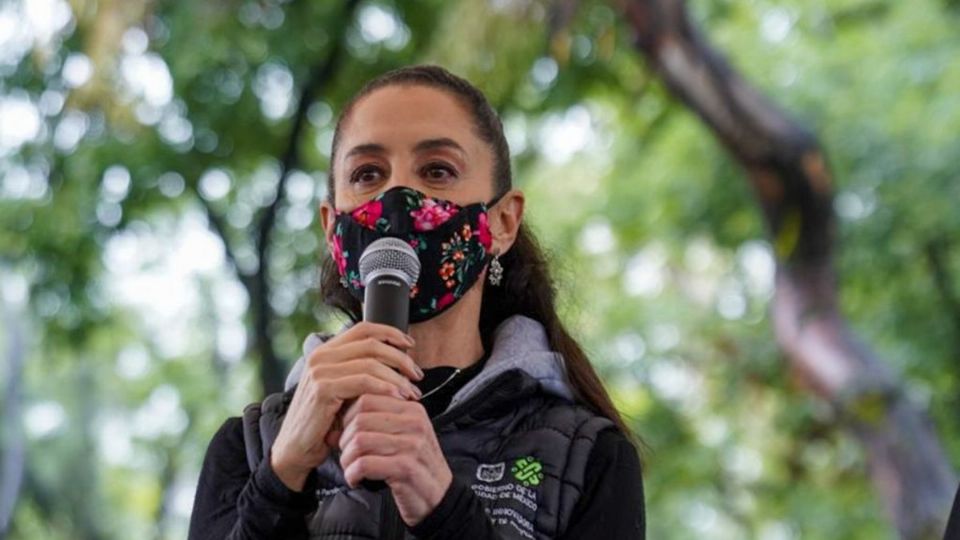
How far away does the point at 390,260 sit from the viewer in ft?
7.62

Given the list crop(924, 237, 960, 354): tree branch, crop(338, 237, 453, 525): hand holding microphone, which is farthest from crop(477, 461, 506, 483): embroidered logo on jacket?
crop(924, 237, 960, 354): tree branch

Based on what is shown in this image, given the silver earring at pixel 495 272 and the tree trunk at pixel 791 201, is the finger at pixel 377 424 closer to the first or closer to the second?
the silver earring at pixel 495 272

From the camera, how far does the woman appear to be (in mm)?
2254

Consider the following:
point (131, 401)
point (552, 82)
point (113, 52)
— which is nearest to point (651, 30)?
point (552, 82)

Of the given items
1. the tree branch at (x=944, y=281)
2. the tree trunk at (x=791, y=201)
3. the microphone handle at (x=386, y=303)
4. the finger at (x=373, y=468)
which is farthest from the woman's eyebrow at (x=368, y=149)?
the tree branch at (x=944, y=281)

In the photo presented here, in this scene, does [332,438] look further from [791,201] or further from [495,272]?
[791,201]

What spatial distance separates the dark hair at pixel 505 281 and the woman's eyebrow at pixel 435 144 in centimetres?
8

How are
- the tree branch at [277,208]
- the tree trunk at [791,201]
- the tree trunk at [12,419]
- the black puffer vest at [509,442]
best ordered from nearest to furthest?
the black puffer vest at [509,442] → the tree trunk at [791,201] → the tree branch at [277,208] → the tree trunk at [12,419]

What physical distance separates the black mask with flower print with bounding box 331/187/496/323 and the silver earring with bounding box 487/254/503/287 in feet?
0.54

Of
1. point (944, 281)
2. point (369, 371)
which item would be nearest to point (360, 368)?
point (369, 371)

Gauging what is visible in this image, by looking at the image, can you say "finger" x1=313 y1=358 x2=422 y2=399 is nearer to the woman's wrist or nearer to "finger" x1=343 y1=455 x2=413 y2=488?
"finger" x1=343 y1=455 x2=413 y2=488

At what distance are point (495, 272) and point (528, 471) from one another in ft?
1.24

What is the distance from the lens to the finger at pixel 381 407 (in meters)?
2.12

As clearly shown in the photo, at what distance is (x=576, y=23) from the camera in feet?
38.0
